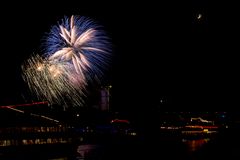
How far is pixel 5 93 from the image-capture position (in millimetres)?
24203

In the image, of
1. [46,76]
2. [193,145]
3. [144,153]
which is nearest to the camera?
[144,153]

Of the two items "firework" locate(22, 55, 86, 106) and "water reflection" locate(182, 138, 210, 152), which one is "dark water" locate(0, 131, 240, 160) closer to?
"water reflection" locate(182, 138, 210, 152)

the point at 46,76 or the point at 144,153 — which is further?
the point at 46,76

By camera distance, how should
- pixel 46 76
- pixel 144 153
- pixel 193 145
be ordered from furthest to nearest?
1. pixel 46 76
2. pixel 193 145
3. pixel 144 153

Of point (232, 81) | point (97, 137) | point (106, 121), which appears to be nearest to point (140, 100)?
point (97, 137)

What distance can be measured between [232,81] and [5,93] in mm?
21098

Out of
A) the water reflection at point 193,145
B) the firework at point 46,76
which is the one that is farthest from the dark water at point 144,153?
the firework at point 46,76

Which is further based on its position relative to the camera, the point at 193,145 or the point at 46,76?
the point at 46,76

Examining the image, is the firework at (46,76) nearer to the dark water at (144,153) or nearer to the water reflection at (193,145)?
the water reflection at (193,145)

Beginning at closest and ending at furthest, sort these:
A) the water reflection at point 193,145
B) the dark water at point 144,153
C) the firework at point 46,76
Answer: the dark water at point 144,153 → the water reflection at point 193,145 → the firework at point 46,76

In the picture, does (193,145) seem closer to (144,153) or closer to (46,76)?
(144,153)

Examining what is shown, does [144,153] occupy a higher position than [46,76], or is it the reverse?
[46,76]

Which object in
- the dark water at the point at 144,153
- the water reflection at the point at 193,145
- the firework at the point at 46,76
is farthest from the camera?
the firework at the point at 46,76

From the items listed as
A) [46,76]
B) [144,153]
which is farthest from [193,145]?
[46,76]
